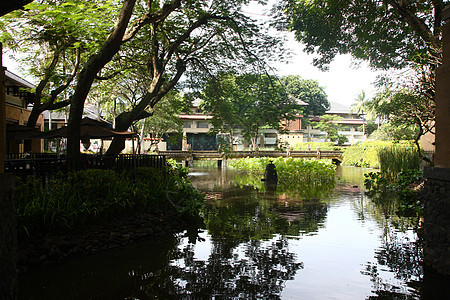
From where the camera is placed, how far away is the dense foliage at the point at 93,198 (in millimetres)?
6492

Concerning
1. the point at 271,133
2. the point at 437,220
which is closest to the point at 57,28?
the point at 437,220

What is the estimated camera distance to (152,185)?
9859 mm

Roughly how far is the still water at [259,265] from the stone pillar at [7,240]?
1046 millimetres

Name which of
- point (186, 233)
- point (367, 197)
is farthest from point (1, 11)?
point (367, 197)

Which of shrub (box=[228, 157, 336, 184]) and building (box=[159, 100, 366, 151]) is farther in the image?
building (box=[159, 100, 366, 151])

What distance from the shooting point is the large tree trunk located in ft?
26.4

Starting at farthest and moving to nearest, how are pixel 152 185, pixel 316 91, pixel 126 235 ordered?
pixel 316 91, pixel 152 185, pixel 126 235

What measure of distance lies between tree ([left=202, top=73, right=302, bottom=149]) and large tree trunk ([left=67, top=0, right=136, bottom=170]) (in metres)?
5.17

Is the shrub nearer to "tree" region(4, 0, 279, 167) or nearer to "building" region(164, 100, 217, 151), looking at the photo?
"tree" region(4, 0, 279, 167)

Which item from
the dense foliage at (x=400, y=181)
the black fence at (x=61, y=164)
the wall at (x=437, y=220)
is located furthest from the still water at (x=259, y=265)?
the black fence at (x=61, y=164)

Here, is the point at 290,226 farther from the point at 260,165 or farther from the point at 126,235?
the point at 260,165

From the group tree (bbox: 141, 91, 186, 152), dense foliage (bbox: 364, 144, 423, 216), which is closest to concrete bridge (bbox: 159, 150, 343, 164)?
tree (bbox: 141, 91, 186, 152)

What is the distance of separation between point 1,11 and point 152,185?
252 inches

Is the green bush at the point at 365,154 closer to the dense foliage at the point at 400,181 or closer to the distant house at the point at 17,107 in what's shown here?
the dense foliage at the point at 400,181
